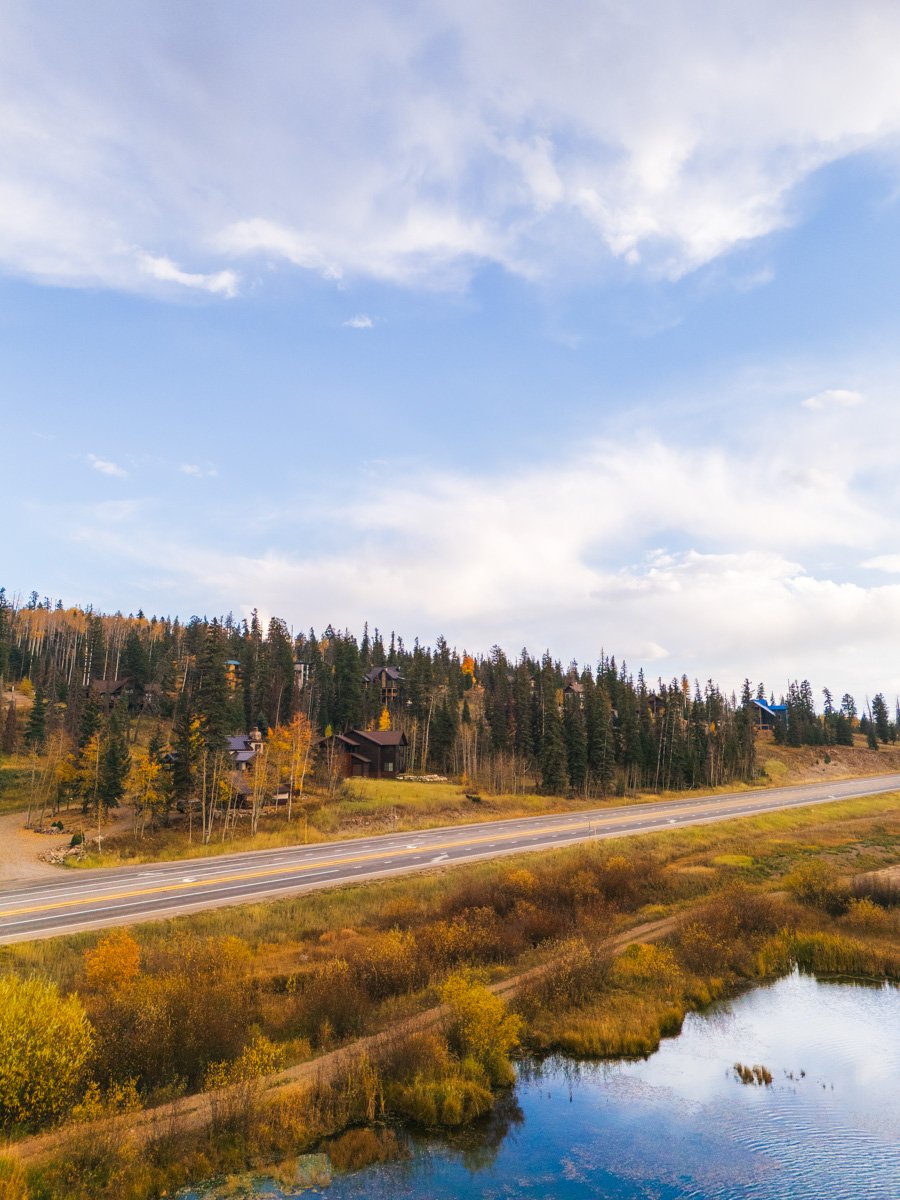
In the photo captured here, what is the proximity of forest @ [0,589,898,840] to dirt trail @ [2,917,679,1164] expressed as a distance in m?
41.4

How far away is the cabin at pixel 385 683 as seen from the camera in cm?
12444

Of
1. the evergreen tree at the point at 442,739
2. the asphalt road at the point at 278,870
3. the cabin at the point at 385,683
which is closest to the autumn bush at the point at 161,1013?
the asphalt road at the point at 278,870

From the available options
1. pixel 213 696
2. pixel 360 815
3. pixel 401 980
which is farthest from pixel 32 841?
pixel 401 980

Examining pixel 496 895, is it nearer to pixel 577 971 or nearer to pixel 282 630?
pixel 577 971

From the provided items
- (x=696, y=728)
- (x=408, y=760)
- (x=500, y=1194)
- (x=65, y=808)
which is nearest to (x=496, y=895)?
(x=500, y=1194)

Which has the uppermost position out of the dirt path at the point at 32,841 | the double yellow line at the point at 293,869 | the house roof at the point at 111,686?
the house roof at the point at 111,686

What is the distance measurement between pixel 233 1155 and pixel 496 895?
20.5m

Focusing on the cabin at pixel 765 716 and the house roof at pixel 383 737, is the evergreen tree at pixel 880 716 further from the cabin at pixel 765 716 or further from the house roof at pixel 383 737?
the house roof at pixel 383 737

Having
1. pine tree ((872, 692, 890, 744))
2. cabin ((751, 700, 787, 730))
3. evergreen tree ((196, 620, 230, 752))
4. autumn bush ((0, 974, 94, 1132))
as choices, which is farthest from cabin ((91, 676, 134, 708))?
pine tree ((872, 692, 890, 744))

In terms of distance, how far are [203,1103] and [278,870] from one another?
85.7 feet

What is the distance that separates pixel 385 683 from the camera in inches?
4919

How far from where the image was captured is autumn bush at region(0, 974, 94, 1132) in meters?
14.6

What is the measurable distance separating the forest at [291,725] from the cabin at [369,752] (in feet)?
9.31

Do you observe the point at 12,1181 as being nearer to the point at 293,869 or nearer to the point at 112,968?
the point at 112,968
